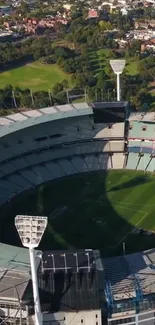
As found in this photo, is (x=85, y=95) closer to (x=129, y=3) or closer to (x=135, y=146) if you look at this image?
(x=135, y=146)

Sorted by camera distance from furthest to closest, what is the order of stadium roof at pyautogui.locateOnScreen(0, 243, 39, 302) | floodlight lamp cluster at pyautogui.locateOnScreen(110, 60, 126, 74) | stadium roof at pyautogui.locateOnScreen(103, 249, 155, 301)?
floodlight lamp cluster at pyautogui.locateOnScreen(110, 60, 126, 74) < stadium roof at pyautogui.locateOnScreen(103, 249, 155, 301) < stadium roof at pyautogui.locateOnScreen(0, 243, 39, 302)

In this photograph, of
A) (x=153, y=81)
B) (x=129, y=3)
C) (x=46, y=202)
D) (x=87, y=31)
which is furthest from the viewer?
(x=129, y=3)

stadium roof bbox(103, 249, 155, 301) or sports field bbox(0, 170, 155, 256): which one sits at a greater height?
sports field bbox(0, 170, 155, 256)

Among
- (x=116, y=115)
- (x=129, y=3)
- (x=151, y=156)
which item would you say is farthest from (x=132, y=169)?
(x=129, y=3)

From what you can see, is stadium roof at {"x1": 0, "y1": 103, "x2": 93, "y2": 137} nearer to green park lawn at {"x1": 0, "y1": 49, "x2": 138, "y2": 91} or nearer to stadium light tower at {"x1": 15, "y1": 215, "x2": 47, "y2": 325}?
stadium light tower at {"x1": 15, "y1": 215, "x2": 47, "y2": 325}

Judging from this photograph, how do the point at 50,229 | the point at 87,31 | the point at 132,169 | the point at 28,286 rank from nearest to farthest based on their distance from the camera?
the point at 28,286 → the point at 50,229 → the point at 132,169 → the point at 87,31

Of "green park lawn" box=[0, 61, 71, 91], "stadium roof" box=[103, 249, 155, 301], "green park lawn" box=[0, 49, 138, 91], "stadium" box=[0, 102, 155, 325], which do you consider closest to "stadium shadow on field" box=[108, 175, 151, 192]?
"stadium" box=[0, 102, 155, 325]

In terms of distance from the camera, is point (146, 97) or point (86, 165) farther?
point (146, 97)
